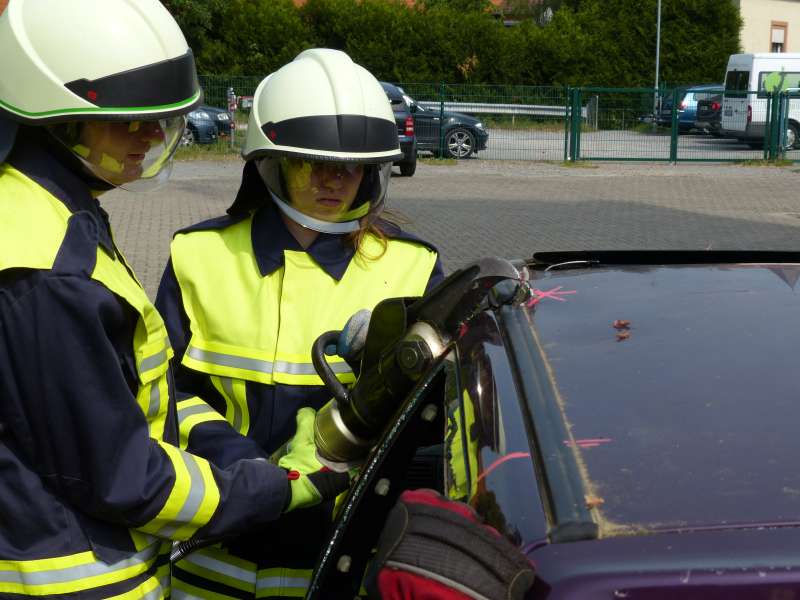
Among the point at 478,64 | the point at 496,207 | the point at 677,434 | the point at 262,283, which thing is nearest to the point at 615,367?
the point at 677,434

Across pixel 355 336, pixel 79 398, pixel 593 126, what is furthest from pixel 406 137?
pixel 79 398

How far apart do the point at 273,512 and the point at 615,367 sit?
678 millimetres

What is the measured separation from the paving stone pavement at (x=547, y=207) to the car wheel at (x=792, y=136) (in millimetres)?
1097

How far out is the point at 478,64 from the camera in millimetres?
31859

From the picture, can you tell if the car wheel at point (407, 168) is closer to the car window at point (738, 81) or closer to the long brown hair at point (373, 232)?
the car window at point (738, 81)

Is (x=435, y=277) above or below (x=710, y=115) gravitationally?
above

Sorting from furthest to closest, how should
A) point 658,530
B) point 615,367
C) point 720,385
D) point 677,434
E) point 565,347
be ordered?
1. point 565,347
2. point 615,367
3. point 720,385
4. point 677,434
5. point 658,530

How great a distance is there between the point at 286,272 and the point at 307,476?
54 centimetres

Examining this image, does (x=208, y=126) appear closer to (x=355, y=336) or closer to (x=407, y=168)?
(x=407, y=168)

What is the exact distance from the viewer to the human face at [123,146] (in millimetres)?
1758

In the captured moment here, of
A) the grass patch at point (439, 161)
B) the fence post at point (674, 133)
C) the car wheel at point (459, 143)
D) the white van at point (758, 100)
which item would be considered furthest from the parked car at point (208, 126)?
the white van at point (758, 100)

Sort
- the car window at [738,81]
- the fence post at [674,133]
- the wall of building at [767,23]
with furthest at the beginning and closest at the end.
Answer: the wall of building at [767,23]
the car window at [738,81]
the fence post at [674,133]

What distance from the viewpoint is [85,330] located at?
1.58m

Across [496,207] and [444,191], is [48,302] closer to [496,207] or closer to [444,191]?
[496,207]
